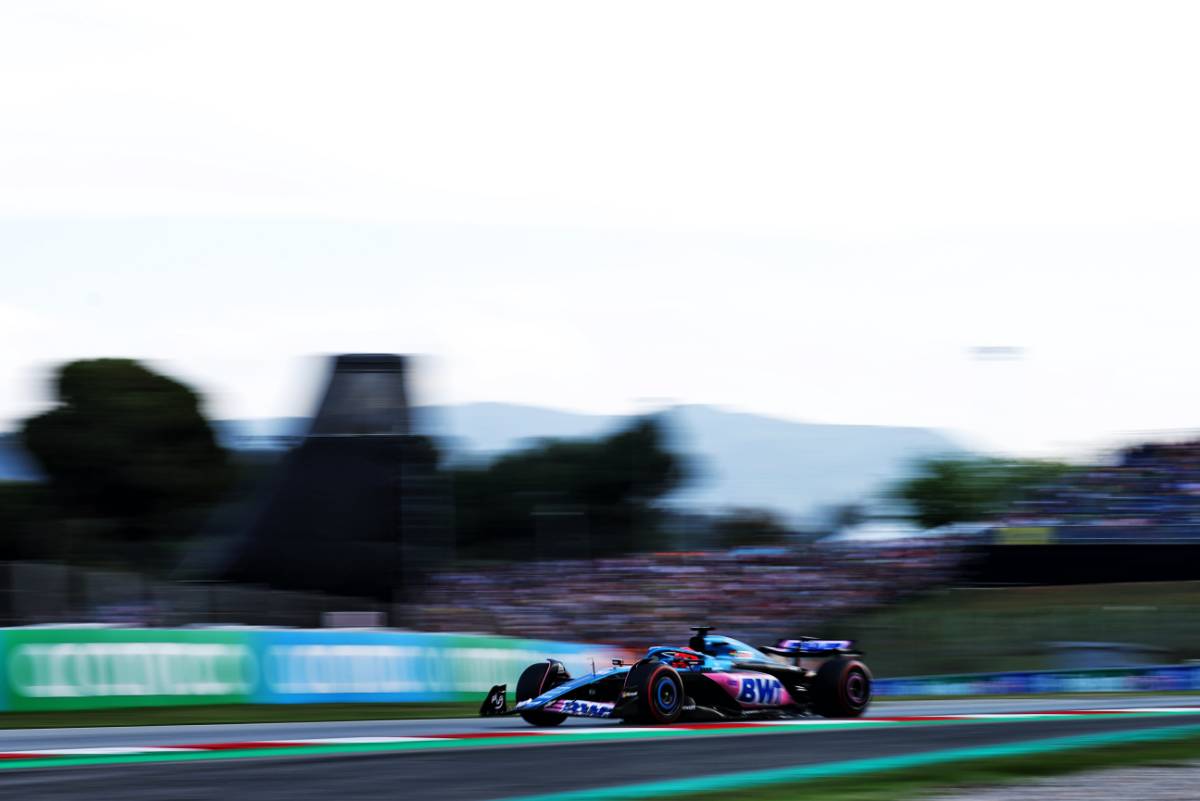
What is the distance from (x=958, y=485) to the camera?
Answer: 61.4 m

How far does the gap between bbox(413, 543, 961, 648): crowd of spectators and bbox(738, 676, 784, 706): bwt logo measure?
41.3 ft

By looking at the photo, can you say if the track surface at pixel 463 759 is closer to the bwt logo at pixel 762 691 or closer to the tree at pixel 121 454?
the bwt logo at pixel 762 691

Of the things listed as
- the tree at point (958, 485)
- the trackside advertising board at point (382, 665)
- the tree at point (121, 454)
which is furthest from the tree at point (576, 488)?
the trackside advertising board at point (382, 665)

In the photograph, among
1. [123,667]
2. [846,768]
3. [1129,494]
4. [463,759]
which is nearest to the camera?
[846,768]

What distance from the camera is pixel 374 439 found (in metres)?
27.3

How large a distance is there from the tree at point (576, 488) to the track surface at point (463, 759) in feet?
126

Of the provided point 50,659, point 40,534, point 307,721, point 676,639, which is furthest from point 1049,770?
point 40,534

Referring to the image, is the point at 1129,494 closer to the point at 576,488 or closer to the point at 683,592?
the point at 683,592

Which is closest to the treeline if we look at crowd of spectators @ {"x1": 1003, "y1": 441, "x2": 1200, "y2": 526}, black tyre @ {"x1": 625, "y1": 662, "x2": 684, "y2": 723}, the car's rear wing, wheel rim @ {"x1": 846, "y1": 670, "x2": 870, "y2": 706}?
crowd of spectators @ {"x1": 1003, "y1": 441, "x2": 1200, "y2": 526}

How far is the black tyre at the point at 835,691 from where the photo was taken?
14375 mm

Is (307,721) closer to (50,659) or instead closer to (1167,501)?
(50,659)

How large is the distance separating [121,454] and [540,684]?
40.8 metres

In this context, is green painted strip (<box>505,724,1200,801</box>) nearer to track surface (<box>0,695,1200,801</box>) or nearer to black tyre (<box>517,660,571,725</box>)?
track surface (<box>0,695,1200,801</box>)

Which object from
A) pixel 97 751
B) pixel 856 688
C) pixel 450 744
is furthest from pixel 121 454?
pixel 450 744
